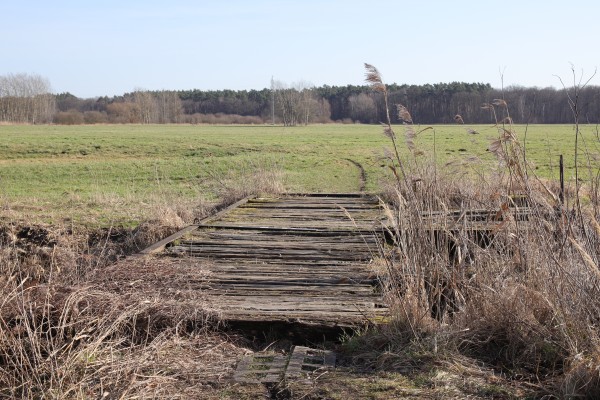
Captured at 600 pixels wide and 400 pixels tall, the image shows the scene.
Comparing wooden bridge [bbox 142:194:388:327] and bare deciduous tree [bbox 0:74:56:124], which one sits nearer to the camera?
wooden bridge [bbox 142:194:388:327]

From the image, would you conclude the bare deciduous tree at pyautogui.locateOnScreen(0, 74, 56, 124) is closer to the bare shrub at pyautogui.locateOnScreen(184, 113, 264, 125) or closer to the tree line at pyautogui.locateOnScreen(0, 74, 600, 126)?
the tree line at pyautogui.locateOnScreen(0, 74, 600, 126)

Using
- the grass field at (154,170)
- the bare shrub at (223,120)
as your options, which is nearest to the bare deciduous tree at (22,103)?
the bare shrub at (223,120)

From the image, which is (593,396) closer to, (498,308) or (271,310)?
(498,308)

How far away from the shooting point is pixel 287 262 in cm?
691

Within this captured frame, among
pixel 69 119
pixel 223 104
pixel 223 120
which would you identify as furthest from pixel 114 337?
pixel 223 104

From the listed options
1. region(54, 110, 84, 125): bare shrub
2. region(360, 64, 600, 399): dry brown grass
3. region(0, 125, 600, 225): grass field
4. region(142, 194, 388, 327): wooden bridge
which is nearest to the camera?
region(360, 64, 600, 399): dry brown grass

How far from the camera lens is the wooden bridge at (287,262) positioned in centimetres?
515

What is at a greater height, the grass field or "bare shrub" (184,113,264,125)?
"bare shrub" (184,113,264,125)

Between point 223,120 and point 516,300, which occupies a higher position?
point 223,120

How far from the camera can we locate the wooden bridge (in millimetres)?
5148

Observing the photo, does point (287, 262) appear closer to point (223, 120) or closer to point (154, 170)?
point (154, 170)

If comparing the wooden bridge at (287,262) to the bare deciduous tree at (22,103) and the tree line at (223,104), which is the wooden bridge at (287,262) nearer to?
the tree line at (223,104)

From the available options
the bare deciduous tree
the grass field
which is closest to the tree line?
the bare deciduous tree

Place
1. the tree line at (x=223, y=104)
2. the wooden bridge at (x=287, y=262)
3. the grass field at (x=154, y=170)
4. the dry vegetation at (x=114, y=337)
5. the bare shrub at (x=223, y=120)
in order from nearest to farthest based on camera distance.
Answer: the dry vegetation at (x=114, y=337)
the wooden bridge at (x=287, y=262)
the grass field at (x=154, y=170)
the tree line at (x=223, y=104)
the bare shrub at (x=223, y=120)
